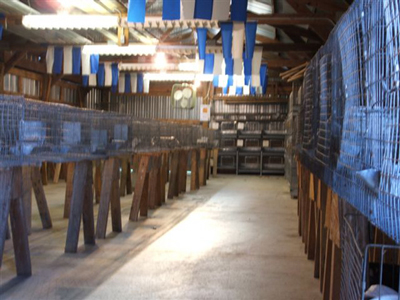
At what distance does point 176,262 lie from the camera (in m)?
4.96

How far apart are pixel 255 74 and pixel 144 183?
14.3ft

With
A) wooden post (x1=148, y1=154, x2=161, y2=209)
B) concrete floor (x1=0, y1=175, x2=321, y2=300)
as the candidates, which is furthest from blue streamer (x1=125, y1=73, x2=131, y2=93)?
concrete floor (x1=0, y1=175, x2=321, y2=300)

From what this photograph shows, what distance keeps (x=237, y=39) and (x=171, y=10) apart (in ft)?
6.38

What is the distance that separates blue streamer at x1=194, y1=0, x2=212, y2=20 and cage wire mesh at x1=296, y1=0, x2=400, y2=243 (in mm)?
3645

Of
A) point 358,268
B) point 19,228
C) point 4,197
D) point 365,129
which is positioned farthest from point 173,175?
point 365,129

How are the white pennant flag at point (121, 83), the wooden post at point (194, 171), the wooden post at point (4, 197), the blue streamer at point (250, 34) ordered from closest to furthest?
1. the wooden post at point (4, 197)
2. the blue streamer at point (250, 34)
3. the wooden post at point (194, 171)
4. the white pennant flag at point (121, 83)

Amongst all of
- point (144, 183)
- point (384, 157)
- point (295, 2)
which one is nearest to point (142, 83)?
point (295, 2)

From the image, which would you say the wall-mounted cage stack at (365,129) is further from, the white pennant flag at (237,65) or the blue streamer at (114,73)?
the blue streamer at (114,73)

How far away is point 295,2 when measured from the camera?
8930 millimetres

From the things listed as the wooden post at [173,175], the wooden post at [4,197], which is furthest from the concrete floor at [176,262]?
the wooden post at [173,175]

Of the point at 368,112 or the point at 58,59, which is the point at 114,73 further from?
the point at 368,112

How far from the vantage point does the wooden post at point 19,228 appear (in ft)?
13.5

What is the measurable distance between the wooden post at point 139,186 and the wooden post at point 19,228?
2.92 m

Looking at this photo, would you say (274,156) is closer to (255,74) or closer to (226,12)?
(255,74)
